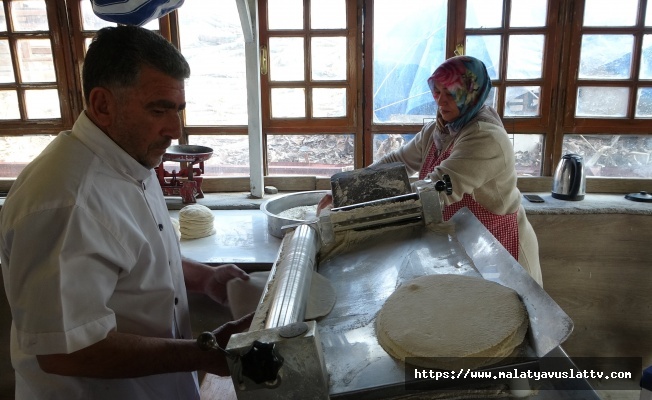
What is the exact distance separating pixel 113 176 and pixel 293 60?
2.12 meters

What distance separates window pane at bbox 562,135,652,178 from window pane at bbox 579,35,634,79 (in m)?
0.39

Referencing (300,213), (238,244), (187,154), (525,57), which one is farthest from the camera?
(525,57)

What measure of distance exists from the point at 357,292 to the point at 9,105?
3020 millimetres

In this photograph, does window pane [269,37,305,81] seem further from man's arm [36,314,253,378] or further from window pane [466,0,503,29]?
man's arm [36,314,253,378]

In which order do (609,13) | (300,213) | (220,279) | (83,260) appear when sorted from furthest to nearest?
(609,13) < (300,213) < (220,279) < (83,260)

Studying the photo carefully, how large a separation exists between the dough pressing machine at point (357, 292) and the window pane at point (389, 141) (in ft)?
5.38

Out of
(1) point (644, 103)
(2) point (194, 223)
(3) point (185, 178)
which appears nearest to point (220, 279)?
(2) point (194, 223)

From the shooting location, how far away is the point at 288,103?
2955 millimetres

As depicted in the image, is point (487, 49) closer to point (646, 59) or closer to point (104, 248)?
point (646, 59)

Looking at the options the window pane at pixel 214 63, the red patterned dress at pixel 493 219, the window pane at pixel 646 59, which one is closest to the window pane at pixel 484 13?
the window pane at pixel 646 59

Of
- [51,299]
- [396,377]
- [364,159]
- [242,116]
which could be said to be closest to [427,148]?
[364,159]

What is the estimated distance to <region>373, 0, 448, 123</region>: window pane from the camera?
2.76 m

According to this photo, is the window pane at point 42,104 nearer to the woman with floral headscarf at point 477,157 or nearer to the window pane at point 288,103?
the window pane at point 288,103

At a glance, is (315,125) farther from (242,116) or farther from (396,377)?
(396,377)
